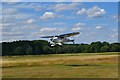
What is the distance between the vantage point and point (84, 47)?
13712 cm

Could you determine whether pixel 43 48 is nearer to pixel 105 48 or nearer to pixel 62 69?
pixel 105 48

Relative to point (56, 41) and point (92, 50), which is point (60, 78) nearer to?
point (56, 41)

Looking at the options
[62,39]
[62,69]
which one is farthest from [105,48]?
[62,69]

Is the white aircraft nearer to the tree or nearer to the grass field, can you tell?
the grass field

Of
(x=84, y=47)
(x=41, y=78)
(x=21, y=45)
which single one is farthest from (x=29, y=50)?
(x=41, y=78)

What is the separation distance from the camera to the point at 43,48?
123250 millimetres

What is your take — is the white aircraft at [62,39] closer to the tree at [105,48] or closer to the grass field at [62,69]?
the grass field at [62,69]

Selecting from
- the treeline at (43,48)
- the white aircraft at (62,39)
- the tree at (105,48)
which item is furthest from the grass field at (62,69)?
the tree at (105,48)

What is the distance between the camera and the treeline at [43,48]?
408ft

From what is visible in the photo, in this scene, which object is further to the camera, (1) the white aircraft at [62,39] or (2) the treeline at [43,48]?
(2) the treeline at [43,48]

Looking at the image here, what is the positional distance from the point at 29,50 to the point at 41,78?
90.4 meters

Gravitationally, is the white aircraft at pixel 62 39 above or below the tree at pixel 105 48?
above

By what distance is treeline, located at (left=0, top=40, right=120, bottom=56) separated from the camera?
124 m

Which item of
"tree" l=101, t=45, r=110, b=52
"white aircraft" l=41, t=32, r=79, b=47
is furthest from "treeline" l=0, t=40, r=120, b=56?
"white aircraft" l=41, t=32, r=79, b=47
